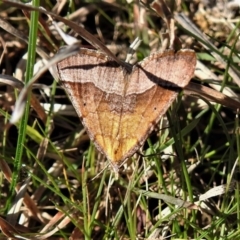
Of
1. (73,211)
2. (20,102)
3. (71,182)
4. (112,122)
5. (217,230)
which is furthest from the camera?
(71,182)

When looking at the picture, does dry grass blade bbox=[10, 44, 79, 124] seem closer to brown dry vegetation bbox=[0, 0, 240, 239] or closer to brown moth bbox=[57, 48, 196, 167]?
brown moth bbox=[57, 48, 196, 167]

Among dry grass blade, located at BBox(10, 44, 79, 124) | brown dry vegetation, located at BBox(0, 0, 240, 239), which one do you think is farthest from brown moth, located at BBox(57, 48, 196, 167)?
dry grass blade, located at BBox(10, 44, 79, 124)

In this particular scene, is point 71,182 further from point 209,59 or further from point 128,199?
point 209,59

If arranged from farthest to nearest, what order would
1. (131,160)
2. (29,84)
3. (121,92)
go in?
1. (131,160)
2. (121,92)
3. (29,84)

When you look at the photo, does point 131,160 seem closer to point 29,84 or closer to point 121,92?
point 121,92

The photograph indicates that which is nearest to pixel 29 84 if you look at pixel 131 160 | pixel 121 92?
pixel 121 92

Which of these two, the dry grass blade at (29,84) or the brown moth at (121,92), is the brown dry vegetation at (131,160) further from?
the dry grass blade at (29,84)

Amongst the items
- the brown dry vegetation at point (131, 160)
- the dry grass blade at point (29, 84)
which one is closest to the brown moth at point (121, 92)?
the brown dry vegetation at point (131, 160)

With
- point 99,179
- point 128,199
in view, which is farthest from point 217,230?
point 99,179
